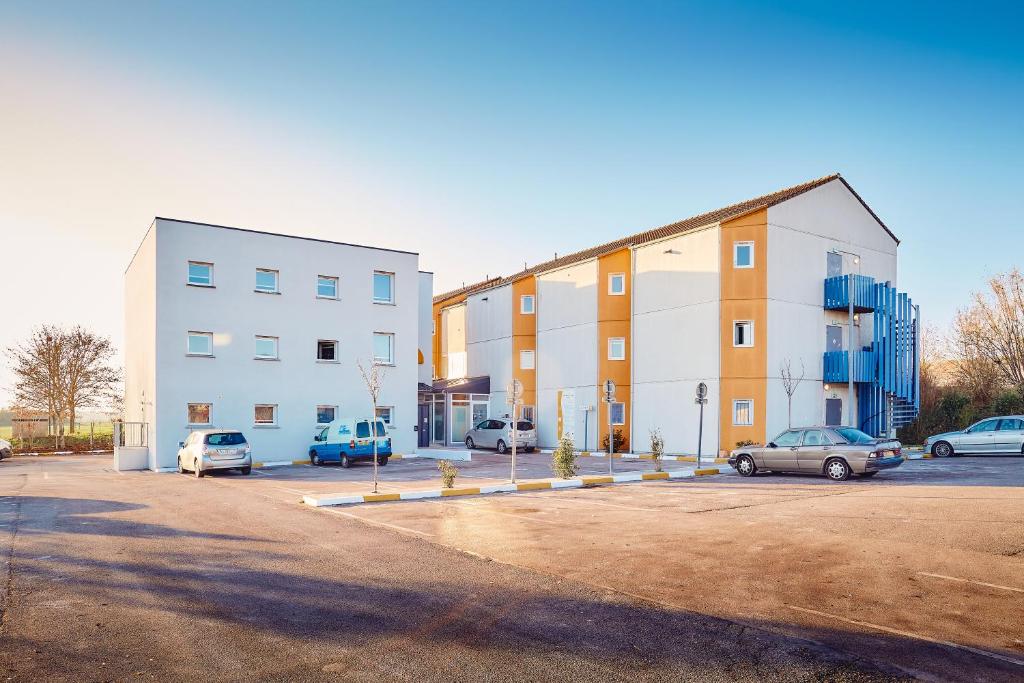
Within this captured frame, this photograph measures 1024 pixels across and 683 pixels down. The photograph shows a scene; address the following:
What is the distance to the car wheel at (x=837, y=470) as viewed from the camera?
19.4 meters

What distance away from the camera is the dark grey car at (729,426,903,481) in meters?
19.2

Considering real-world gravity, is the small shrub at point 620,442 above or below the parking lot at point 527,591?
below

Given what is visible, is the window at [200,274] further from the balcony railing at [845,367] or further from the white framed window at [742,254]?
the balcony railing at [845,367]

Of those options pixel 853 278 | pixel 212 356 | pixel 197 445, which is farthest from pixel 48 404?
pixel 853 278

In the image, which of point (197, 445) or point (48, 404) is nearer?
point (197, 445)

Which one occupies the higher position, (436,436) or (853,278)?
(853,278)

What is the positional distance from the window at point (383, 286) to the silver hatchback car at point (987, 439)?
23.1 metres

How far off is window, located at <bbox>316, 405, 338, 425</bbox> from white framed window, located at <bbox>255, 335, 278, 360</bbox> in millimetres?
2835

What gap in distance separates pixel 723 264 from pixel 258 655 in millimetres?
26118

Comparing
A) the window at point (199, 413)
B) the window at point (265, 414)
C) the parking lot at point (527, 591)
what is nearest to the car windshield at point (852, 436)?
the parking lot at point (527, 591)

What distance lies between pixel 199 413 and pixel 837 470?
22.1 m

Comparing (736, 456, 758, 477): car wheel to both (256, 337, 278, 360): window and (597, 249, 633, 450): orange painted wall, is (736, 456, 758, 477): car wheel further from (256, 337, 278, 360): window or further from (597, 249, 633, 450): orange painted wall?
(256, 337, 278, 360): window

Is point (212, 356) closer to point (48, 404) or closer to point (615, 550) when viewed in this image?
point (615, 550)

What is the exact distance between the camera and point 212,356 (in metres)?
27.9
